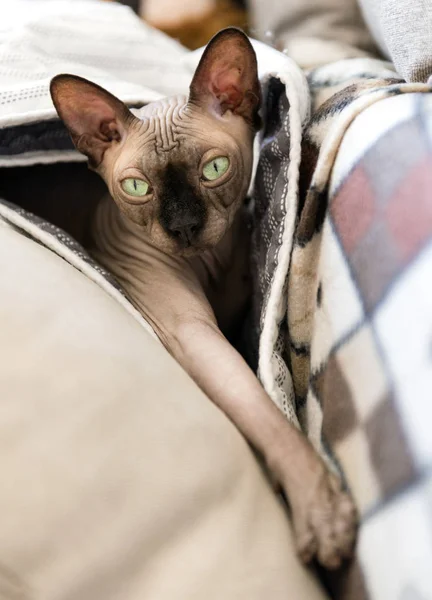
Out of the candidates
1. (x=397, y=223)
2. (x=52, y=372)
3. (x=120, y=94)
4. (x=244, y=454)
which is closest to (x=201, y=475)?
(x=244, y=454)

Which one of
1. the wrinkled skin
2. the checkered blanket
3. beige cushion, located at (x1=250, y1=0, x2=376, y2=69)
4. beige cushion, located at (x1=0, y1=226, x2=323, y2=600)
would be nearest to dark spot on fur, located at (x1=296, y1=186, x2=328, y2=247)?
the checkered blanket

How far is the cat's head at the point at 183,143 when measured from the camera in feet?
2.52

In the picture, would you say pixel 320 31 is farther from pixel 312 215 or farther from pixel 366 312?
pixel 366 312

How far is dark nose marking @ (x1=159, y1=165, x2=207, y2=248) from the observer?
0.76 meters

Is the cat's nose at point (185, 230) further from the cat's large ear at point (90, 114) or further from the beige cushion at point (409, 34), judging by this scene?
the beige cushion at point (409, 34)

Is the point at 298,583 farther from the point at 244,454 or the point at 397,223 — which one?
the point at 397,223

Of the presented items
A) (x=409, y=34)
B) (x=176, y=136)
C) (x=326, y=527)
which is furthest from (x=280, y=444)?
(x=409, y=34)

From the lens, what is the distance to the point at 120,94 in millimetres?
918

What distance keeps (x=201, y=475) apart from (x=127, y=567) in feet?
0.32

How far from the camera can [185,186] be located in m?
0.77

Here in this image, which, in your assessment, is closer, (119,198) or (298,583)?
(298,583)

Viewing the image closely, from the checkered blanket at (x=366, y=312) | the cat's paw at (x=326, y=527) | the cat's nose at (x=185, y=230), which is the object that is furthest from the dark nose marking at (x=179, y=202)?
the cat's paw at (x=326, y=527)

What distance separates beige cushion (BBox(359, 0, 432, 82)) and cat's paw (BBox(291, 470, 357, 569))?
50 centimetres

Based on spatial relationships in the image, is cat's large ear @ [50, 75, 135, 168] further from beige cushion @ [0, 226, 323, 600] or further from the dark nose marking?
beige cushion @ [0, 226, 323, 600]
